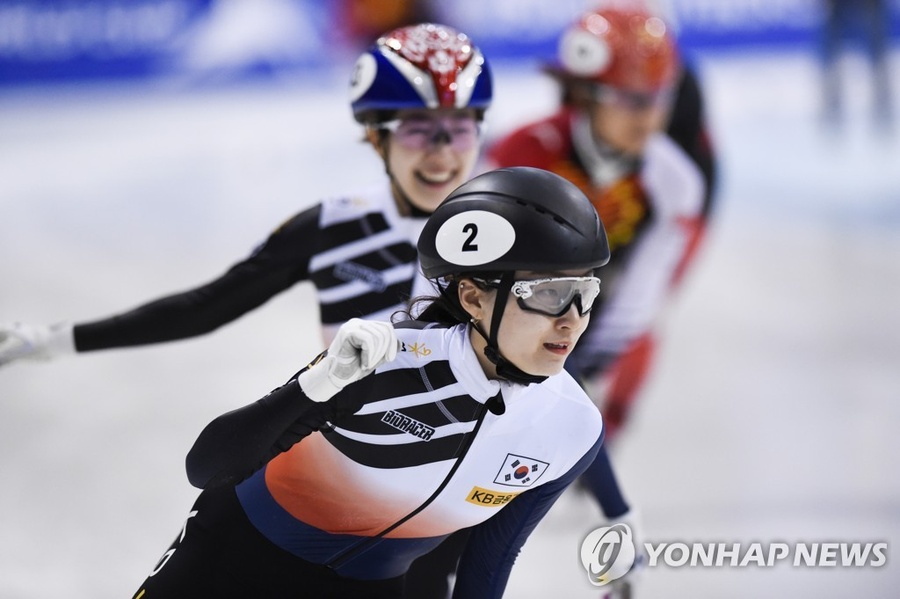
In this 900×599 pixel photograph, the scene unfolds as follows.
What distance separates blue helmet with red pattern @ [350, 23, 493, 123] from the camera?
313cm

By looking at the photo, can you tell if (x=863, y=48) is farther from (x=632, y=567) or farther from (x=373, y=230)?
(x=632, y=567)

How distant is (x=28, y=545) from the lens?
4.07 metres

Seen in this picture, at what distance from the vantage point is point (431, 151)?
3152mm

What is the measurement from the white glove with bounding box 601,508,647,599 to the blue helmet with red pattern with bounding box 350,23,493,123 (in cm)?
115

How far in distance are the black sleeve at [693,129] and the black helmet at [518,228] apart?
3.15 m

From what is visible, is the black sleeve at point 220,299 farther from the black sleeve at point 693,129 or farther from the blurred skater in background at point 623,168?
the black sleeve at point 693,129

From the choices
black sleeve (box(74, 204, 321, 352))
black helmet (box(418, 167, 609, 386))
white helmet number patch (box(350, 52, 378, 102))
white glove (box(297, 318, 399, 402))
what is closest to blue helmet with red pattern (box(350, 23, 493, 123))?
white helmet number patch (box(350, 52, 378, 102))

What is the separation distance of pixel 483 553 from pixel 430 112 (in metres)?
1.25

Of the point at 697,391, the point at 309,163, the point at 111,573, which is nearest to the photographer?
the point at 111,573

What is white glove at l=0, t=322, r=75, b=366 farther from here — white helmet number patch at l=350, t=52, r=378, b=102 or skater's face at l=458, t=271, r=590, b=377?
skater's face at l=458, t=271, r=590, b=377

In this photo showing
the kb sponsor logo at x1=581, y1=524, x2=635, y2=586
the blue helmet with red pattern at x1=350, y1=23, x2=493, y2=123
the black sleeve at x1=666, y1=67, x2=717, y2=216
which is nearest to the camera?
the kb sponsor logo at x1=581, y1=524, x2=635, y2=586

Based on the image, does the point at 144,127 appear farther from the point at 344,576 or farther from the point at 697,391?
the point at 344,576

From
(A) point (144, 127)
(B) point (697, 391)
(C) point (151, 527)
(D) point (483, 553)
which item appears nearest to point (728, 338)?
(B) point (697, 391)

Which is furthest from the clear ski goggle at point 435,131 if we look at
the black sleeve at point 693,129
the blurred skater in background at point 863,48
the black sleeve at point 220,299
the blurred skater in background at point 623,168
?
the blurred skater in background at point 863,48
